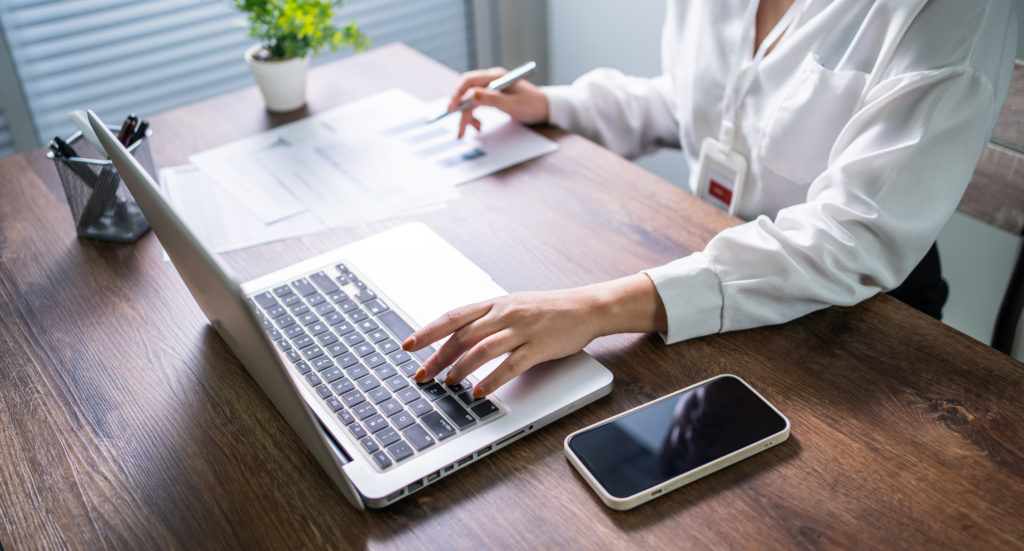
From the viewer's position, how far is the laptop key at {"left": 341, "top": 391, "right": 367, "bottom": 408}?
2.31 ft

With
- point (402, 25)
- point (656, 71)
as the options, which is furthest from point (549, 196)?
point (402, 25)

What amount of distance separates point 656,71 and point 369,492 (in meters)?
1.75

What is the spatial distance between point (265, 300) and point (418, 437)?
11.3 inches

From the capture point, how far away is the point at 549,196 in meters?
1.05

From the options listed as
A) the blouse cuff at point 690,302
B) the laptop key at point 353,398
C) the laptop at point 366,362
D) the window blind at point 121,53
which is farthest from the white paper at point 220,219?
the window blind at point 121,53

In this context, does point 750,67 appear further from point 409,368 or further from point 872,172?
point 409,368

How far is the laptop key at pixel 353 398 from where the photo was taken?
70 cm

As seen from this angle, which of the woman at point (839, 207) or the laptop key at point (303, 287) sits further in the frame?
the laptop key at point (303, 287)

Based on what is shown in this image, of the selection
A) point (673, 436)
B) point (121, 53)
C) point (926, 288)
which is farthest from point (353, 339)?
point (121, 53)

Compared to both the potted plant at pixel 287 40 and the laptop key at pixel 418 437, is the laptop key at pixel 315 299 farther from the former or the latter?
the potted plant at pixel 287 40

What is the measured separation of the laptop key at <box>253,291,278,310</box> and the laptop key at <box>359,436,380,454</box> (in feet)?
0.81

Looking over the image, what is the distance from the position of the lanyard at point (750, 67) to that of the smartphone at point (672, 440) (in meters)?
0.50

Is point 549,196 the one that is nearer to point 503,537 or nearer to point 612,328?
point 612,328

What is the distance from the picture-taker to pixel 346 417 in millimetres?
689
